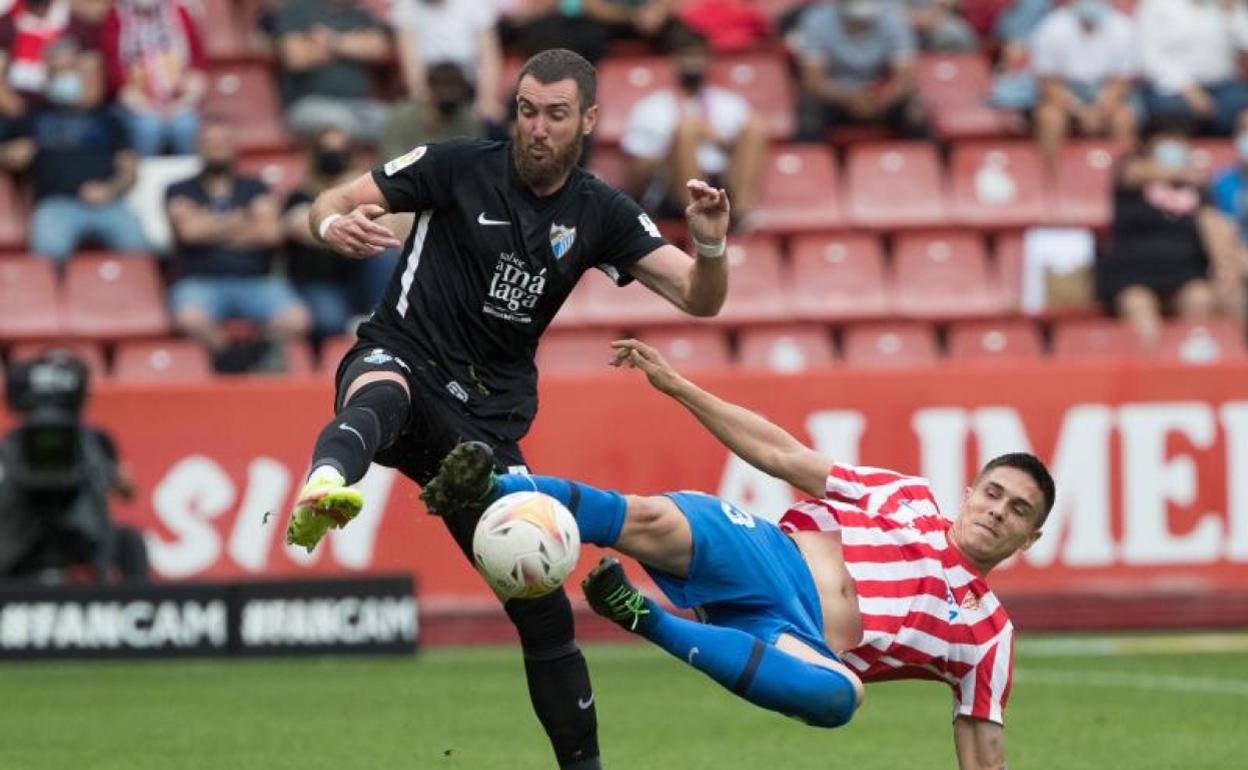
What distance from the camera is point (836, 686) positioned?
717 centimetres

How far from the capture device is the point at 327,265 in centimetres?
1537

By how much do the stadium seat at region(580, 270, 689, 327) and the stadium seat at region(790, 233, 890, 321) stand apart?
835 mm

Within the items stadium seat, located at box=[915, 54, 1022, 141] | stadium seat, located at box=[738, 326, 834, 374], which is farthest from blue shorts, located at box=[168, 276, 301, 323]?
stadium seat, located at box=[915, 54, 1022, 141]

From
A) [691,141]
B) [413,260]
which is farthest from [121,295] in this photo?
[413,260]

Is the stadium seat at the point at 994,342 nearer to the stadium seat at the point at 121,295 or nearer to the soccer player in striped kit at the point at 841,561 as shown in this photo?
the stadium seat at the point at 121,295

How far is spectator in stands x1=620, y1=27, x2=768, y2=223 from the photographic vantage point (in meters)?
15.9

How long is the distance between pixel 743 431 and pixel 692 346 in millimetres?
7455

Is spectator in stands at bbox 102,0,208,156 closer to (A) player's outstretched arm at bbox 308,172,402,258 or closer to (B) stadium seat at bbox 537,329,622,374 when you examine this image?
(B) stadium seat at bbox 537,329,622,374

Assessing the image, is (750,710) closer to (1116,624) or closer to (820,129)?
(1116,624)

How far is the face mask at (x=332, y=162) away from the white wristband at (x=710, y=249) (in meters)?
7.85

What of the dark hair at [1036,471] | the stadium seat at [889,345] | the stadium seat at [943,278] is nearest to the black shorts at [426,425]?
the dark hair at [1036,471]

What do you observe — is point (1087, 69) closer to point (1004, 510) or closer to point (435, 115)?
point (435, 115)

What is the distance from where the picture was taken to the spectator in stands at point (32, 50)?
52.7 feet

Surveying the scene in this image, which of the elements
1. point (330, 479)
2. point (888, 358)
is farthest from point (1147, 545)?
point (330, 479)
